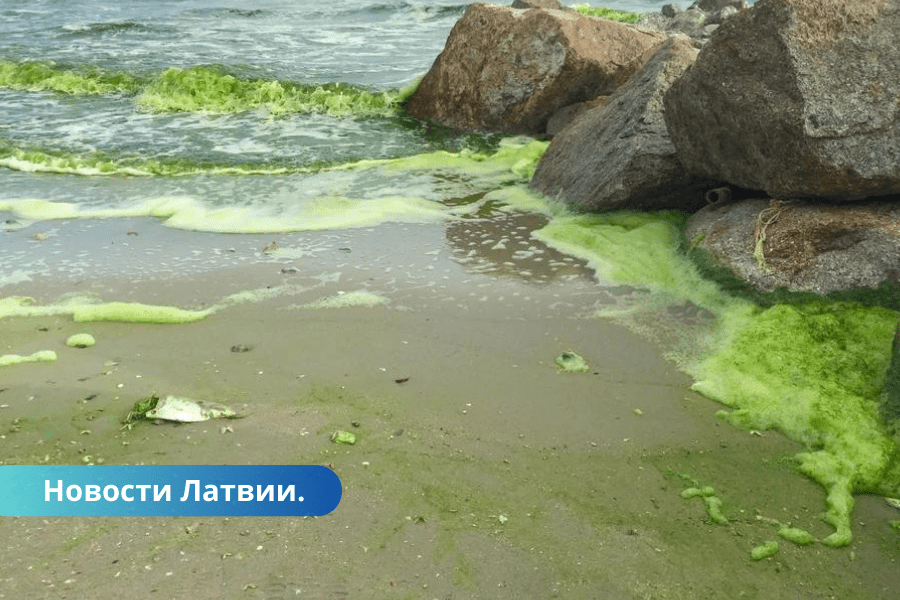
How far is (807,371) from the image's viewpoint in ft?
12.4

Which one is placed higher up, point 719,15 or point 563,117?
point 719,15

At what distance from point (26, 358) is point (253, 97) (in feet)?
25.2

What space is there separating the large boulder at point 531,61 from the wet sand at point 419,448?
4371mm

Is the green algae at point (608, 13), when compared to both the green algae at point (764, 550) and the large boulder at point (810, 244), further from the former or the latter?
the green algae at point (764, 550)

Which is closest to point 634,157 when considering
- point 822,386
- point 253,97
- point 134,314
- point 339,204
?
point 339,204

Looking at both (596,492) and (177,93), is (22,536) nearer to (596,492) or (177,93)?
(596,492)

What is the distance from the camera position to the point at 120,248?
5.48 meters

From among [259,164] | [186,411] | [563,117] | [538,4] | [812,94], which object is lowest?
[259,164]

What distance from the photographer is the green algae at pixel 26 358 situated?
149 inches

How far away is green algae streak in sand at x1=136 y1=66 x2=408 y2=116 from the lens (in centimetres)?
1045

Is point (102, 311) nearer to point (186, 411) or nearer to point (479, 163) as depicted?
point (186, 411)

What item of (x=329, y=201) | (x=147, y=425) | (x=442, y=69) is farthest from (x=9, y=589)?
(x=442, y=69)

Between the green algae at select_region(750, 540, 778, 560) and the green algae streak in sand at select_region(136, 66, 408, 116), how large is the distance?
8.29 metres

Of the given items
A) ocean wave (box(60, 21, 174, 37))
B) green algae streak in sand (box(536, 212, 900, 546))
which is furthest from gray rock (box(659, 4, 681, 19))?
green algae streak in sand (box(536, 212, 900, 546))
